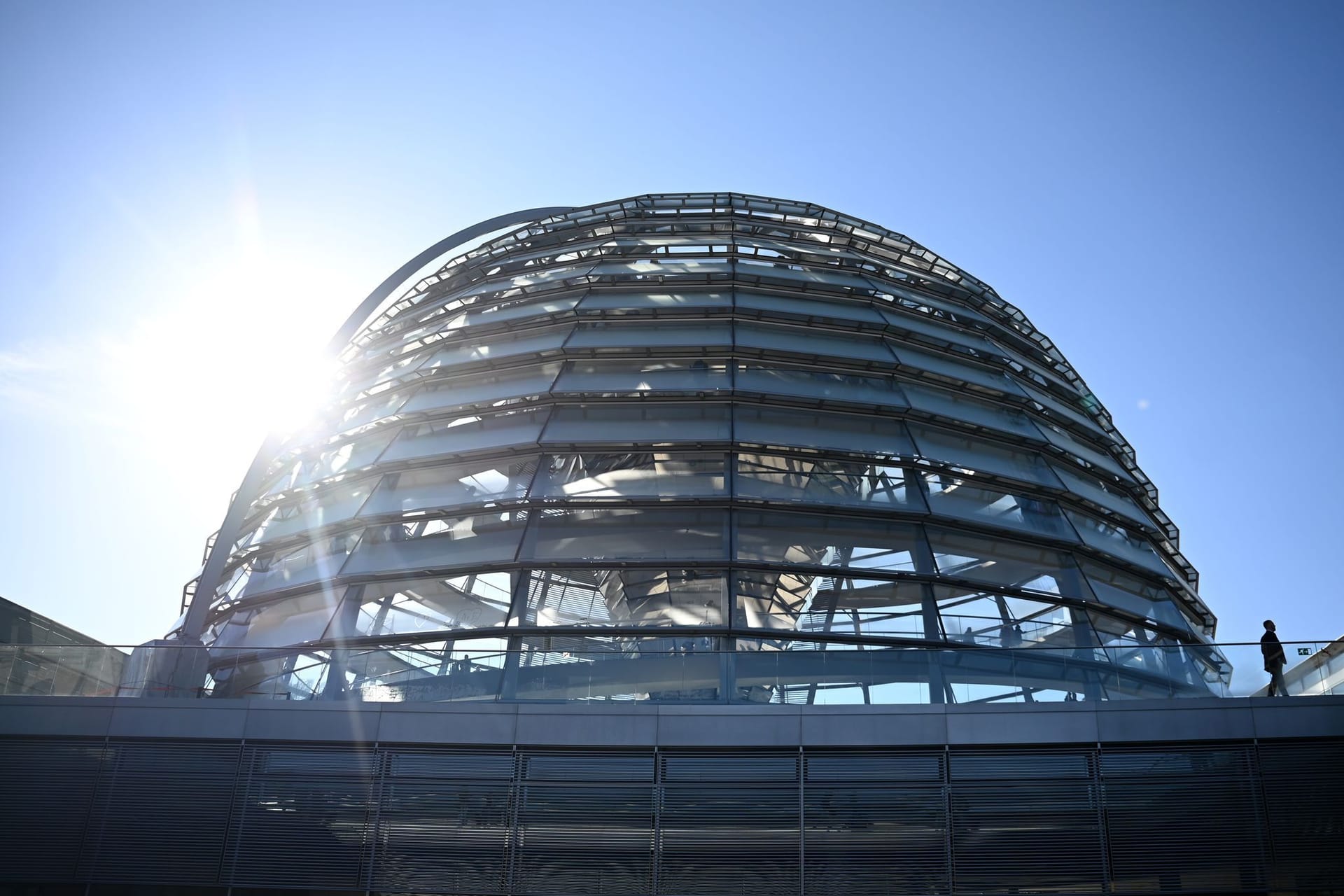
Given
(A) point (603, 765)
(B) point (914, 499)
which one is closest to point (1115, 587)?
(B) point (914, 499)

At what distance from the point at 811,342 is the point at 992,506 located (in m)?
5.40

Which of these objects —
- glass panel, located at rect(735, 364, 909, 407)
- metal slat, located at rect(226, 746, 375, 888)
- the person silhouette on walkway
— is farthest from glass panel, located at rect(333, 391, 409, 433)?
the person silhouette on walkway

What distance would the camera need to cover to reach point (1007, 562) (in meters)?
20.9

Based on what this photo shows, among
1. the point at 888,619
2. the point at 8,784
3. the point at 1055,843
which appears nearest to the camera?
the point at 1055,843

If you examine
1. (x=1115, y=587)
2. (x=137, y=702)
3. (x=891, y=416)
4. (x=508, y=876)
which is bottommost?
(x=508, y=876)

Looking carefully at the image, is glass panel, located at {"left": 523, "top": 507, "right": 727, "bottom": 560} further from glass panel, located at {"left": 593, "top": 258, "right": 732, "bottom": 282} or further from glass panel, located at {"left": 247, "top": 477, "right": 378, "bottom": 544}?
glass panel, located at {"left": 593, "top": 258, "right": 732, "bottom": 282}

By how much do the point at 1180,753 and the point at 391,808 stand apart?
34.0 ft

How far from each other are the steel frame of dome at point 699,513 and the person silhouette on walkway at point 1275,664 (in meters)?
0.61

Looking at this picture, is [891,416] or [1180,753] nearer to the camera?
[1180,753]

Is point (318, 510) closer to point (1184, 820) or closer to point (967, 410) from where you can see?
point (967, 410)

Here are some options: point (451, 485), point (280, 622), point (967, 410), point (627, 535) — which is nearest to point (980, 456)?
point (967, 410)

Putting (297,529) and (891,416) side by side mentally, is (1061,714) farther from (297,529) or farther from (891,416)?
(297,529)

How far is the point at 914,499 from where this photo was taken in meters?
21.0

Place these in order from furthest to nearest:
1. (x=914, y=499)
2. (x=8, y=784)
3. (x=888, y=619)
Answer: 1. (x=914, y=499)
2. (x=888, y=619)
3. (x=8, y=784)
